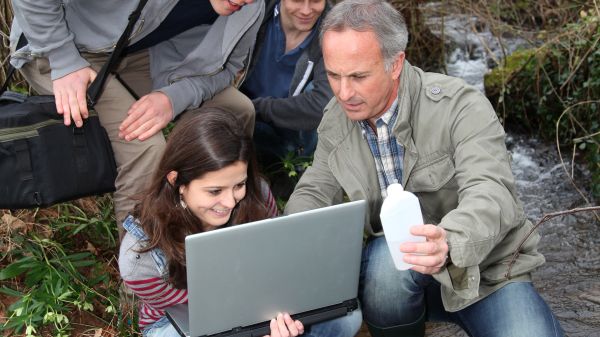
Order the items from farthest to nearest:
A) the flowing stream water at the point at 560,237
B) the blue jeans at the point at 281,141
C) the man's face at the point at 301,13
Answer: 1. the blue jeans at the point at 281,141
2. the man's face at the point at 301,13
3. the flowing stream water at the point at 560,237

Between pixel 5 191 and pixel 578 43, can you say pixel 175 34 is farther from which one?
pixel 578 43

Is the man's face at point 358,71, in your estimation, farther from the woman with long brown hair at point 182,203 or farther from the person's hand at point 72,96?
the person's hand at point 72,96

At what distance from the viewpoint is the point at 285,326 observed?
2.46 meters

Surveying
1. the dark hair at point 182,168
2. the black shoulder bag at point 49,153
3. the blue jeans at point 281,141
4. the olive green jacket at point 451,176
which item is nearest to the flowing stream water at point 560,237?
the olive green jacket at point 451,176

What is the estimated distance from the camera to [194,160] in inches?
99.0

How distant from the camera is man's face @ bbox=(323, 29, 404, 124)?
101 inches

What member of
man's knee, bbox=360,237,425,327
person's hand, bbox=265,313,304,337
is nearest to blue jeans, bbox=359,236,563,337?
man's knee, bbox=360,237,425,327

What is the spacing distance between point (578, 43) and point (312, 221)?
3280mm

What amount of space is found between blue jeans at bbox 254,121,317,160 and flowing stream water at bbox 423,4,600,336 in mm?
1140

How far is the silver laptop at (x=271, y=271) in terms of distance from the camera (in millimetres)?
2211

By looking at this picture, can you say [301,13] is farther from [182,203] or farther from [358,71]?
[182,203]

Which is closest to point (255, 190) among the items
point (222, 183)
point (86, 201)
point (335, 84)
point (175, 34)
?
point (222, 183)

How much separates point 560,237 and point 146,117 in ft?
7.88

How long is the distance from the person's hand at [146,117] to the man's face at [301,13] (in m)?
0.95
